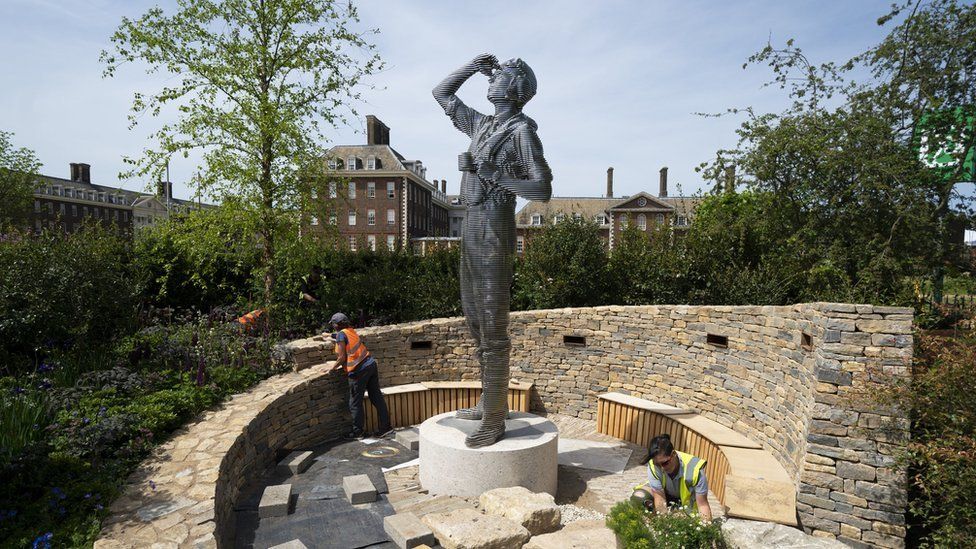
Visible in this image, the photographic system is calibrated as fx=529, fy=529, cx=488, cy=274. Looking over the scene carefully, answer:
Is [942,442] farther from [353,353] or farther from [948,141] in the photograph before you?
[948,141]

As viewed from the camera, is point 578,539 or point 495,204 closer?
point 578,539

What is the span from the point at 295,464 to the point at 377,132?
128 ft

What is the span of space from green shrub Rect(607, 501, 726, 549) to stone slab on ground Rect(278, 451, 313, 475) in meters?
3.51

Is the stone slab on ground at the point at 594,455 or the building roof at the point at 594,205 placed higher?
the building roof at the point at 594,205

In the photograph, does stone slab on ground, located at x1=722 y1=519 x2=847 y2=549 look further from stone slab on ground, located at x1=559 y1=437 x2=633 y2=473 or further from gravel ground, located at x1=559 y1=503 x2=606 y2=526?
stone slab on ground, located at x1=559 y1=437 x2=633 y2=473

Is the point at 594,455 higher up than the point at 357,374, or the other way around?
the point at 357,374

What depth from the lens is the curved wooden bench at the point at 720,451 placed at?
4.42 metres

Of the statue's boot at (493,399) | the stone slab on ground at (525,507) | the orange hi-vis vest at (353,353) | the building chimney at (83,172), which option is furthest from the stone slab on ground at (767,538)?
the building chimney at (83,172)

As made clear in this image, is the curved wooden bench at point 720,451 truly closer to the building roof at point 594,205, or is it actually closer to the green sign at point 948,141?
the green sign at point 948,141

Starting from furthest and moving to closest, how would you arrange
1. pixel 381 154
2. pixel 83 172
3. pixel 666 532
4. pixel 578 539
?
pixel 83 172, pixel 381 154, pixel 578 539, pixel 666 532

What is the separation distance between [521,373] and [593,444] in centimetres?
186

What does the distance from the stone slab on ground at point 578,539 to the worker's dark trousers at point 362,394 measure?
3.30 m

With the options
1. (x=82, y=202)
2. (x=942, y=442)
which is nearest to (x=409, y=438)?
(x=942, y=442)

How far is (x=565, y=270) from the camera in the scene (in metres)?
9.67
